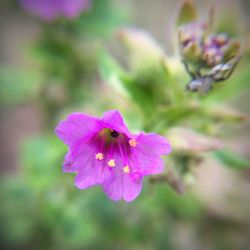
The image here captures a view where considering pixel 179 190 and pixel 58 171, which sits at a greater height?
pixel 58 171

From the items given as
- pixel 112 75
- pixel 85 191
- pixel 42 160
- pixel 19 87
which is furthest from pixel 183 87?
pixel 19 87

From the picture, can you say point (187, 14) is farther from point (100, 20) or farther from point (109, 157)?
point (100, 20)

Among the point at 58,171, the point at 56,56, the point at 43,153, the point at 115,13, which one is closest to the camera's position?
the point at 58,171

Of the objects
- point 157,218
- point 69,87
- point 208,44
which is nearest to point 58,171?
point 69,87

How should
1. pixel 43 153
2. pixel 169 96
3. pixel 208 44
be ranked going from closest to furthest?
1. pixel 208 44
2. pixel 169 96
3. pixel 43 153

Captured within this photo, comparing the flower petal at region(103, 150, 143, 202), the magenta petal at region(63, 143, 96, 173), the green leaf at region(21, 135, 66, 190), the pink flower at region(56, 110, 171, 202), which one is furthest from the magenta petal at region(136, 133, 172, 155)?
the green leaf at region(21, 135, 66, 190)

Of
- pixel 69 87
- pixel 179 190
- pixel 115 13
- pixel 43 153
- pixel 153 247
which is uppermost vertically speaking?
pixel 115 13

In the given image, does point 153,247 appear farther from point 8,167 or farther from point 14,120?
point 14,120

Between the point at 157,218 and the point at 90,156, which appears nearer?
the point at 90,156
